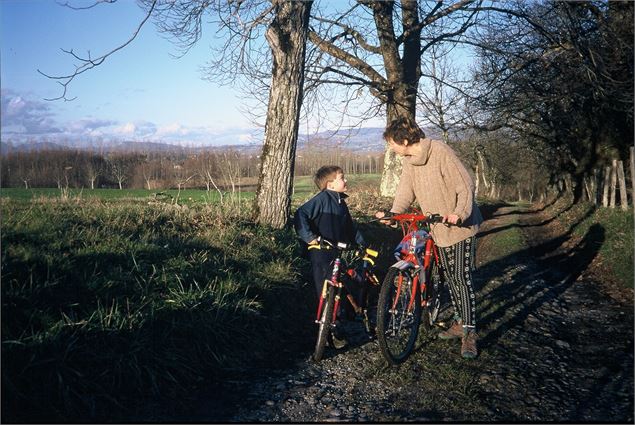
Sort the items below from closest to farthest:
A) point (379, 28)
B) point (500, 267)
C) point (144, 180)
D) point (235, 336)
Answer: point (235, 336) < point (500, 267) < point (379, 28) < point (144, 180)

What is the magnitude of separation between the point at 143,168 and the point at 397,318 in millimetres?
18047

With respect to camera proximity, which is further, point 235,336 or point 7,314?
point 235,336

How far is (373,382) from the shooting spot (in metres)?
4.65

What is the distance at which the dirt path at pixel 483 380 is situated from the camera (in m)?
4.00

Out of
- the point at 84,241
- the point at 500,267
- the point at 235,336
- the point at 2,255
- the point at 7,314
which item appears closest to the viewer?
the point at 7,314

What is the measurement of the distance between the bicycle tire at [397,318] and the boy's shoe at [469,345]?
47cm

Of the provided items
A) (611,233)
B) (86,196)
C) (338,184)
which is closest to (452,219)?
(338,184)

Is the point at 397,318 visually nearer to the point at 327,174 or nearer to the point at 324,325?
the point at 324,325

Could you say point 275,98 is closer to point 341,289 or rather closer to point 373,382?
point 341,289

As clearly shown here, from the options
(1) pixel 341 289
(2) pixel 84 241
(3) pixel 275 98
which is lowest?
(1) pixel 341 289

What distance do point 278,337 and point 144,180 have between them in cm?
1654

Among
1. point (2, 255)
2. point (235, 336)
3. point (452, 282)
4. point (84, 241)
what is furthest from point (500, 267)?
point (2, 255)

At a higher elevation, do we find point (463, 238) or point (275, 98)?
point (275, 98)

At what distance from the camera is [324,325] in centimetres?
518
